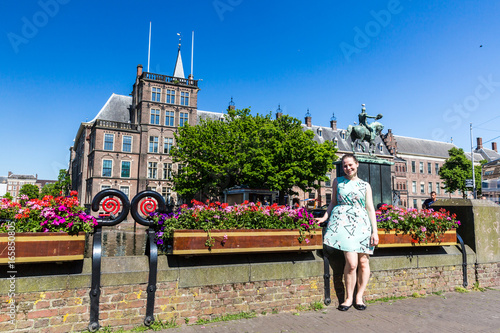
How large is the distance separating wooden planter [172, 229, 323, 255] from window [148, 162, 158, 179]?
41.7 meters

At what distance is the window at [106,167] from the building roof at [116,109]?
6519mm

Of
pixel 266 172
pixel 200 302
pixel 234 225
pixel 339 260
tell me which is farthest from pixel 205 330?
pixel 266 172

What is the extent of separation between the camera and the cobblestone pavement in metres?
4.34

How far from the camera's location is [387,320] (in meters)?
4.77

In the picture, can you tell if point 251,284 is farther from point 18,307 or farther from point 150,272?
point 18,307

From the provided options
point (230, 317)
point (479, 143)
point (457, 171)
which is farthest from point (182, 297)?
point (479, 143)

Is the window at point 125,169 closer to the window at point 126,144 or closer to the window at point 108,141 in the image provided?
the window at point 126,144

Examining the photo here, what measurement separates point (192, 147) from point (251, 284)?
3042 cm

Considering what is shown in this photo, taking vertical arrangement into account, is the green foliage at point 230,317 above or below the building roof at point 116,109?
below

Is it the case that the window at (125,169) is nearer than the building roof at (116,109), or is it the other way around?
the window at (125,169)

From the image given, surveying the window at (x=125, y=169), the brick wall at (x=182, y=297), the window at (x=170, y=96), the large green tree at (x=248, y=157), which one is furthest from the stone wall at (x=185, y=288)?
the window at (x=170, y=96)

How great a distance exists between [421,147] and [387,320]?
74.9 meters

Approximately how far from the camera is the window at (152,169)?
44522mm

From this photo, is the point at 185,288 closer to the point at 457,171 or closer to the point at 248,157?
the point at 248,157
